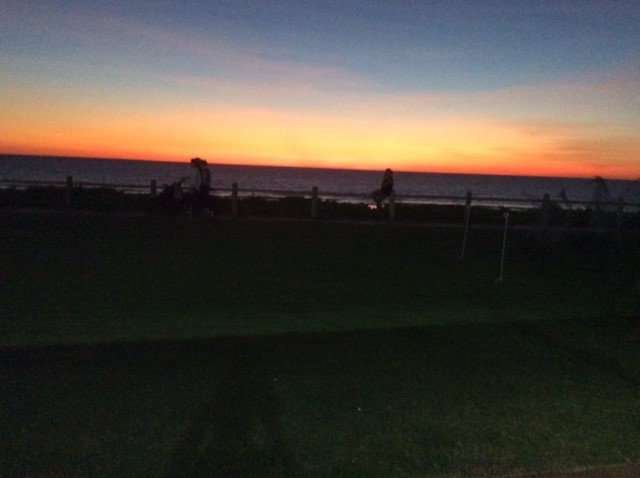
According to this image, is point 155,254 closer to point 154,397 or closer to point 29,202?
point 154,397

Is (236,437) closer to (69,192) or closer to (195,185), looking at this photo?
(195,185)

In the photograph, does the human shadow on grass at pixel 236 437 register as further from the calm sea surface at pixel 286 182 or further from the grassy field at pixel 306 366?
the calm sea surface at pixel 286 182

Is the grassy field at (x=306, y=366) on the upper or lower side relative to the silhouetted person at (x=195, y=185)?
lower

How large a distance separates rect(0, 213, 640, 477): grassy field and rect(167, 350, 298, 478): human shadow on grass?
0.05 feet

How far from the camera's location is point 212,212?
2172cm

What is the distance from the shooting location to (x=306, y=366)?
7.09 m

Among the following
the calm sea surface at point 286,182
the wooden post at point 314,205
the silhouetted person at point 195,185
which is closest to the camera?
the silhouetted person at point 195,185

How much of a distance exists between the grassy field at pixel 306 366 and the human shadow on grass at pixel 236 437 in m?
0.02

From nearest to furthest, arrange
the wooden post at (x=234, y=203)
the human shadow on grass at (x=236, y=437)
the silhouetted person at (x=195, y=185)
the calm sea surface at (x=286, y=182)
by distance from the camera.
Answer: the human shadow on grass at (x=236, y=437)
the silhouetted person at (x=195, y=185)
the wooden post at (x=234, y=203)
the calm sea surface at (x=286, y=182)

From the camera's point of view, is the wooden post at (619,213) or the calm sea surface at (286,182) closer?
the wooden post at (619,213)

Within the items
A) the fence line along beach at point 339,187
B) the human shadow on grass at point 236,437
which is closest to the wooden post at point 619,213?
the fence line along beach at point 339,187

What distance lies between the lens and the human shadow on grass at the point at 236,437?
15.8 feet

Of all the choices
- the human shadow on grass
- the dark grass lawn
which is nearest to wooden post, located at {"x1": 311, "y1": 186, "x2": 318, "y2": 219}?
the dark grass lawn

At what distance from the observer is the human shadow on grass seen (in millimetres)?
4801
